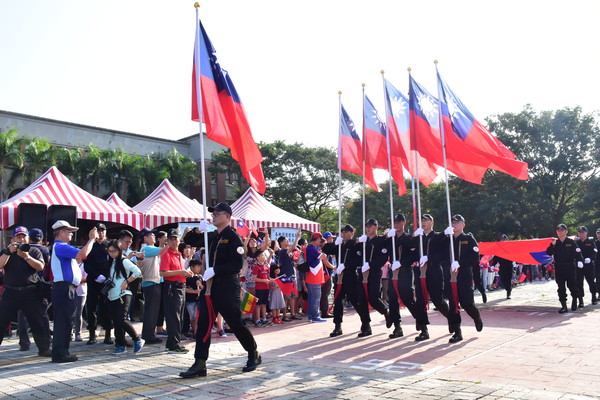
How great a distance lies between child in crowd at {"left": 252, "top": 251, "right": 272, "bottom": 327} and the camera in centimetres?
1107

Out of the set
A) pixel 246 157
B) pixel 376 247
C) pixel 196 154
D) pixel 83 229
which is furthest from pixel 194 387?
pixel 196 154

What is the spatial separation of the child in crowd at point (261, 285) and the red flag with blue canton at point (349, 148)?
8.96 feet

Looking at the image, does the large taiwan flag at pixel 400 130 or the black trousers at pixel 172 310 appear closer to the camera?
the black trousers at pixel 172 310

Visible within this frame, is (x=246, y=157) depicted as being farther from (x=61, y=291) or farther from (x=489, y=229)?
(x=489, y=229)

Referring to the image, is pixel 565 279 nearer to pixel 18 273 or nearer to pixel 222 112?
pixel 222 112

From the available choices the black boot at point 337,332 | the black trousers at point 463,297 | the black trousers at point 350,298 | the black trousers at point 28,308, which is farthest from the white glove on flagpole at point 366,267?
the black trousers at point 28,308

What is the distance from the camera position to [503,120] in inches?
1652

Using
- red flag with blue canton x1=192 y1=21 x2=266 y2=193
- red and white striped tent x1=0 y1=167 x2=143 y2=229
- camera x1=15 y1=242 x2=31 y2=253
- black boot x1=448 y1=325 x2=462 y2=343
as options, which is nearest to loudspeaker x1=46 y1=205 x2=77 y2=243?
red and white striped tent x1=0 y1=167 x2=143 y2=229

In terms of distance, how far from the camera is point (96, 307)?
9.43 m

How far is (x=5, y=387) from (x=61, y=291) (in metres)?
Result: 1.82

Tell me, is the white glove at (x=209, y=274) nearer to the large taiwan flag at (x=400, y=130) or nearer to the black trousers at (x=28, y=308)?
the black trousers at (x=28, y=308)

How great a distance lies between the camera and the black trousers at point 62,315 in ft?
23.4

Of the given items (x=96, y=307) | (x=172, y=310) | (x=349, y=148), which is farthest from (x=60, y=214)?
(x=349, y=148)

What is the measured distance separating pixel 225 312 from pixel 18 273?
3.59 meters
